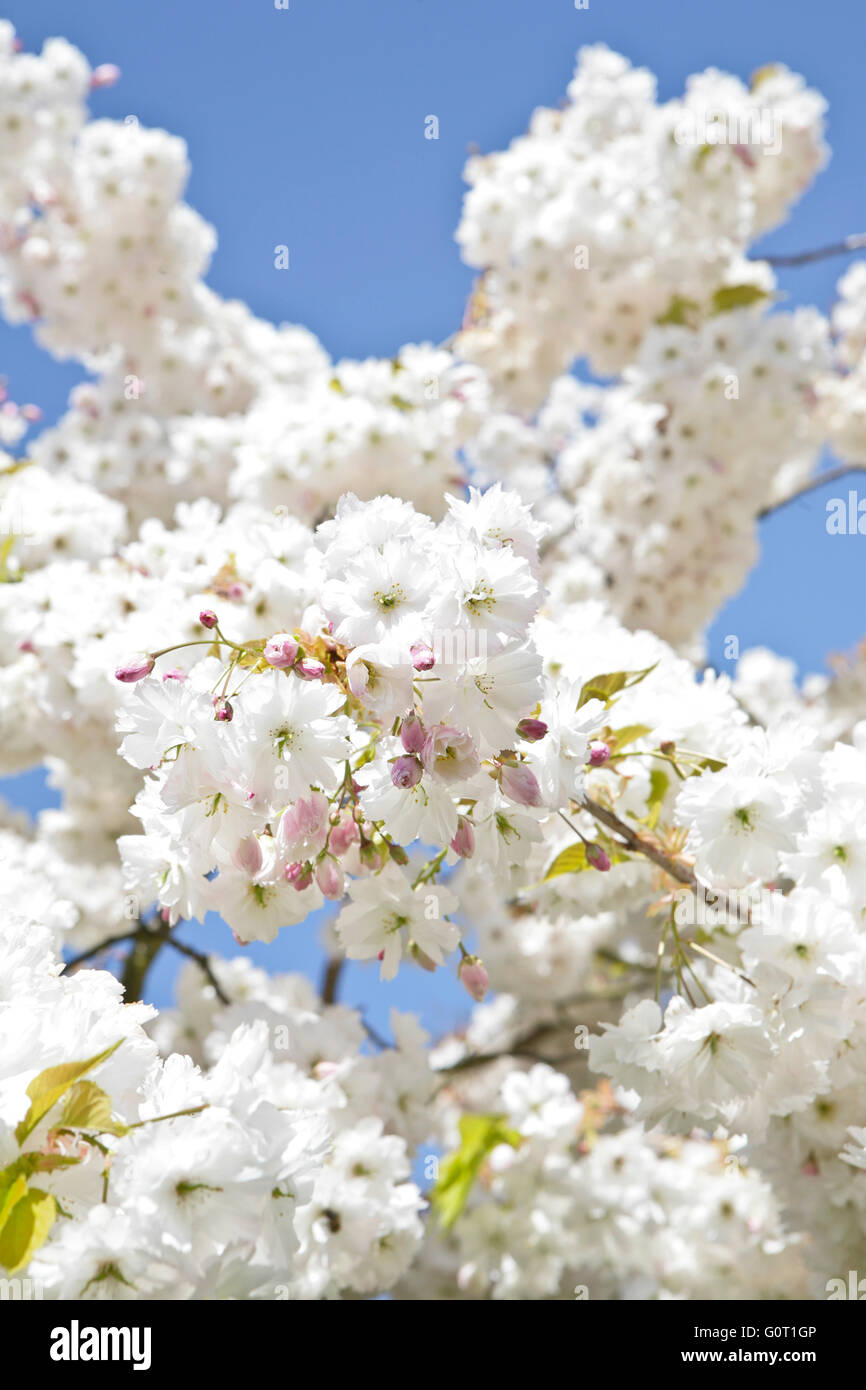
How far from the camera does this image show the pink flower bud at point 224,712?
4.85 ft

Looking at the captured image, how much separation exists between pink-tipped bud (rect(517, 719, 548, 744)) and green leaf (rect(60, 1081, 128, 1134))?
72 cm

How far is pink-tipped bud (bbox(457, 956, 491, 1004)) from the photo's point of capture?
183 cm

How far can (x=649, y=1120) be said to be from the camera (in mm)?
1948

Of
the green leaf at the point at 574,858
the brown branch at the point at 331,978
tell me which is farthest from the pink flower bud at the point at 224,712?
the brown branch at the point at 331,978

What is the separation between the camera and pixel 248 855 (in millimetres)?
1583

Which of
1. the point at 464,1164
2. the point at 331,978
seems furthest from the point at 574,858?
the point at 331,978

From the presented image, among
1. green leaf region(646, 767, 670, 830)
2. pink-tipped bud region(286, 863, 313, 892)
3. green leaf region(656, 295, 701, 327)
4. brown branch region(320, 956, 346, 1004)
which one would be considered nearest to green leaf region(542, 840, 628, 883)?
green leaf region(646, 767, 670, 830)

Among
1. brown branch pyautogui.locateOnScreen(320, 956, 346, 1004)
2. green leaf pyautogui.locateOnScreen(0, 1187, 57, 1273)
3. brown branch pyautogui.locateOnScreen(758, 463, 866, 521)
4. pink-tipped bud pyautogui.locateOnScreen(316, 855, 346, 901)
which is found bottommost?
green leaf pyautogui.locateOnScreen(0, 1187, 57, 1273)

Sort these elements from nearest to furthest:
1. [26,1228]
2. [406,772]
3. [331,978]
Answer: [26,1228] → [406,772] → [331,978]

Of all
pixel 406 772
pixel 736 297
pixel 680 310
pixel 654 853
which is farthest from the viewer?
pixel 680 310

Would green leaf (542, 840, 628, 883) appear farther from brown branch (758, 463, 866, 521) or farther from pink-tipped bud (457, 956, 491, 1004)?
brown branch (758, 463, 866, 521)

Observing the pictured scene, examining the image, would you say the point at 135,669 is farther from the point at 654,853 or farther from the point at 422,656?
the point at 654,853

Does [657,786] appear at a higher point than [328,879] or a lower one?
higher

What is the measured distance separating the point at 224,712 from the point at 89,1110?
539 millimetres
